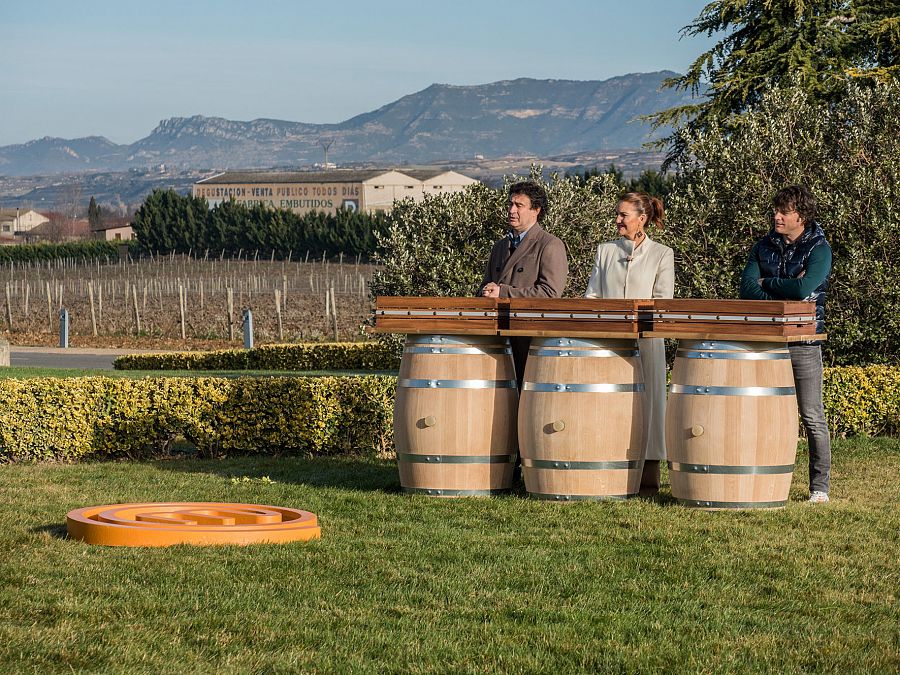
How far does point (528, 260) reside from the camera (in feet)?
29.3

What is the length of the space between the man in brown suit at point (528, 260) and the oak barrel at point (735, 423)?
129cm

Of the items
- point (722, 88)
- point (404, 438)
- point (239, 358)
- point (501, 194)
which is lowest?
point (239, 358)

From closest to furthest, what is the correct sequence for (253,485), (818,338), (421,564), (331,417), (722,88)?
(421,564), (818,338), (253,485), (331,417), (722,88)

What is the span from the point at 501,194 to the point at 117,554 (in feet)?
33.0

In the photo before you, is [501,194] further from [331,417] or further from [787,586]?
[787,586]

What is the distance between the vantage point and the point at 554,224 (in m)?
15.4

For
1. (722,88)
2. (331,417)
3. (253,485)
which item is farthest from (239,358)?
(253,485)

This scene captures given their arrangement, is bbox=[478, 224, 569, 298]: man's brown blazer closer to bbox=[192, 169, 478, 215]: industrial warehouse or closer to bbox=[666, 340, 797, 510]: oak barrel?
bbox=[666, 340, 797, 510]: oak barrel

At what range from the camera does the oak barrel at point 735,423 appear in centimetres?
772

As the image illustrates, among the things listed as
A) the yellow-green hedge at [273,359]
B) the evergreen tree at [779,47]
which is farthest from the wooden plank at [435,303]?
the yellow-green hedge at [273,359]

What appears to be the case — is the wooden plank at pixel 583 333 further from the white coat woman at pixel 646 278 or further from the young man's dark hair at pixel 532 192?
the young man's dark hair at pixel 532 192

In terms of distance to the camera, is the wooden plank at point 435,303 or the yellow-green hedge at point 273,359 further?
the yellow-green hedge at point 273,359

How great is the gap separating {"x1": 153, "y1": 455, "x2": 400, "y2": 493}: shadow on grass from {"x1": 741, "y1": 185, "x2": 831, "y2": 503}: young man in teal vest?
3.03m

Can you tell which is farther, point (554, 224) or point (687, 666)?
point (554, 224)
